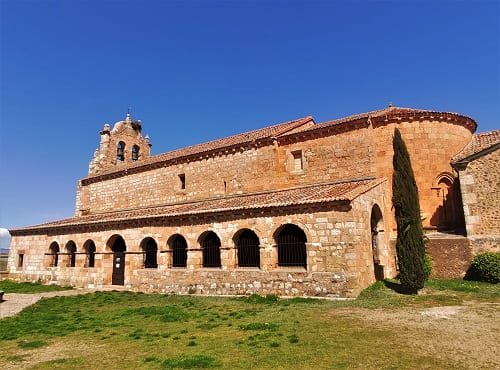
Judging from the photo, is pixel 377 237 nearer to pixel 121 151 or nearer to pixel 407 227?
pixel 407 227

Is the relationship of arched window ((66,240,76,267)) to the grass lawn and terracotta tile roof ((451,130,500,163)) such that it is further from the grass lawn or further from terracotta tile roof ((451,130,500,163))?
terracotta tile roof ((451,130,500,163))

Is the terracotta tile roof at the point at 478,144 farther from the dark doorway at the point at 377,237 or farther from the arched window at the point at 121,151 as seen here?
the arched window at the point at 121,151

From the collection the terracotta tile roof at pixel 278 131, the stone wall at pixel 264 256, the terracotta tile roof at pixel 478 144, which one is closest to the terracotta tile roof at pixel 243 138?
the terracotta tile roof at pixel 278 131

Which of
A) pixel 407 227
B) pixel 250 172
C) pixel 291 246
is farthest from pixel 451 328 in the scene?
pixel 250 172

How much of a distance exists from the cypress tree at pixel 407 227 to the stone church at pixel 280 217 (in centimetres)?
103

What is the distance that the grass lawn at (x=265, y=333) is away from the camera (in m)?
5.22

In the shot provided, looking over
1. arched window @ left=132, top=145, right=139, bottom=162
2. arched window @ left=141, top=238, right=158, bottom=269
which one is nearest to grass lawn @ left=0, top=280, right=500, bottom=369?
arched window @ left=141, top=238, right=158, bottom=269

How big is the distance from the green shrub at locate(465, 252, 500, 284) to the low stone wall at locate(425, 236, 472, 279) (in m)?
0.29

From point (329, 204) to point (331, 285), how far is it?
103 inches

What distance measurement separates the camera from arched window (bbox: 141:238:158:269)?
51.2 ft

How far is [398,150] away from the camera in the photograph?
12359 mm

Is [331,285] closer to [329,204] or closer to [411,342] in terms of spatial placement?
[329,204]

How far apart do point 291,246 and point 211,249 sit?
375cm

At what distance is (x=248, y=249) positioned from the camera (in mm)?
12906
